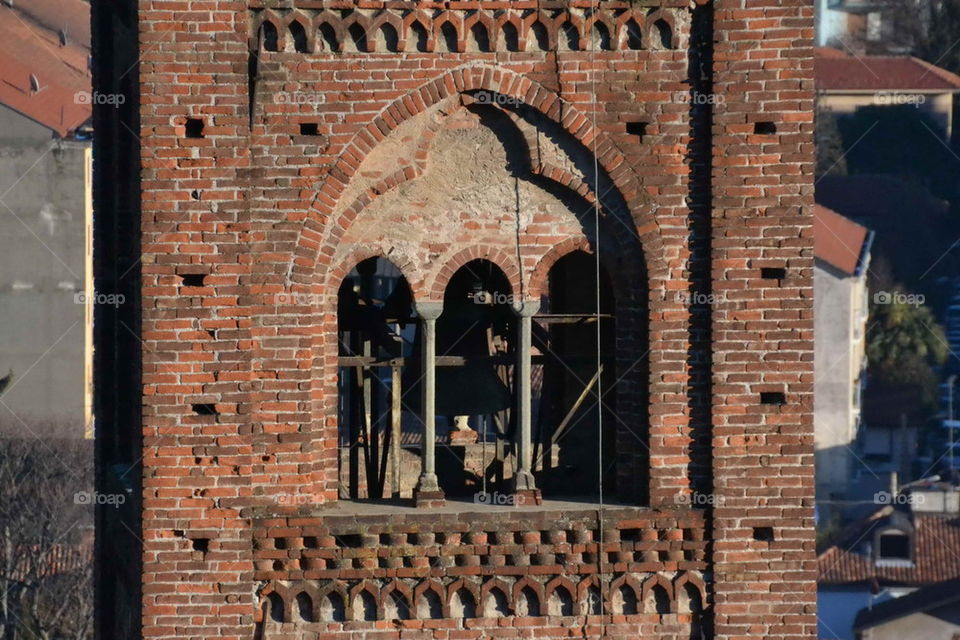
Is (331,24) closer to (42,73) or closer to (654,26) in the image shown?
(654,26)

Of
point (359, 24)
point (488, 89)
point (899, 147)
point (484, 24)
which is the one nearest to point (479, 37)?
point (484, 24)

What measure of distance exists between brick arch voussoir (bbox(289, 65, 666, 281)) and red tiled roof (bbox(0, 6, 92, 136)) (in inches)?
1638

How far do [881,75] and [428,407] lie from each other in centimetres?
8115

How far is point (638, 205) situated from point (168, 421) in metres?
3.53

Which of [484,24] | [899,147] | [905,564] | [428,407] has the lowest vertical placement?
[905,564]

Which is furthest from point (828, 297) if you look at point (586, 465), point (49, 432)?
point (586, 465)

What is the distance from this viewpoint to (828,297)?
72.8m

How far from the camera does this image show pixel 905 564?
58938 mm

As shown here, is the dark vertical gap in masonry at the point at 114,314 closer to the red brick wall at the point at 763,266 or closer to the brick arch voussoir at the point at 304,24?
the brick arch voussoir at the point at 304,24

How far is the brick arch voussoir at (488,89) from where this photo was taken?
13695 millimetres

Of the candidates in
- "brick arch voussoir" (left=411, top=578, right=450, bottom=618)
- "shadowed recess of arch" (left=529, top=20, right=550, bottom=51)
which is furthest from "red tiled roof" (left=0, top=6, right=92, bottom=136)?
"brick arch voussoir" (left=411, top=578, right=450, bottom=618)

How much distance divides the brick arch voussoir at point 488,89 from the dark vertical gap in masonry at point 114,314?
6.07ft

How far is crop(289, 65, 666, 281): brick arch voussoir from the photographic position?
13695 mm

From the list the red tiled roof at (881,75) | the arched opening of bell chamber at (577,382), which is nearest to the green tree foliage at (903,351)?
the red tiled roof at (881,75)
